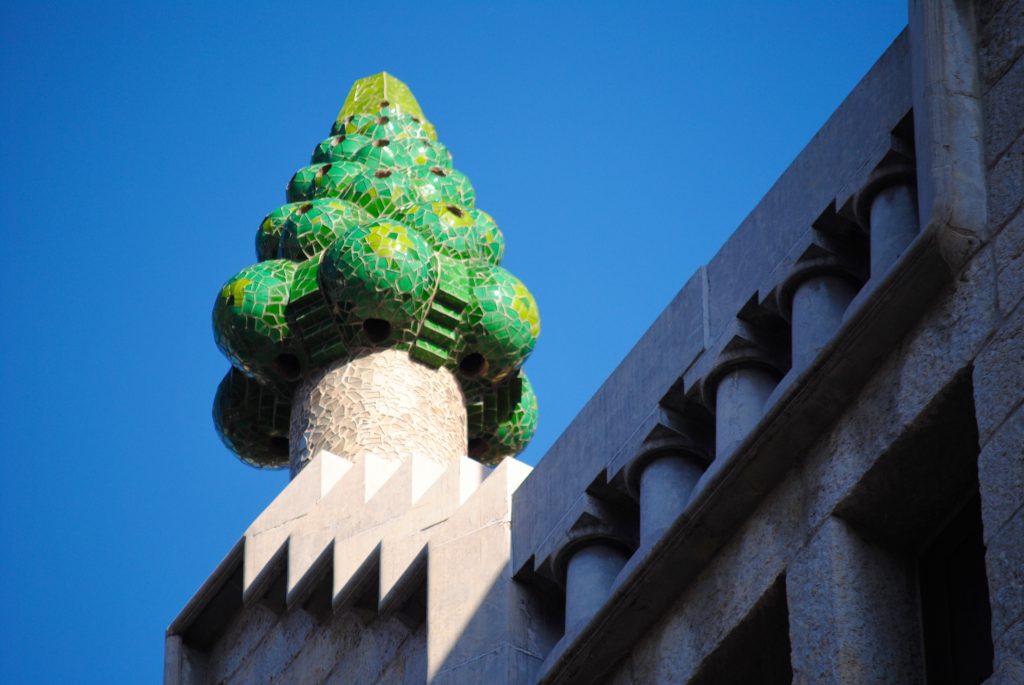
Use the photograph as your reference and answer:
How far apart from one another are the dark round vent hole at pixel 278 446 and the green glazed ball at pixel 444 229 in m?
1.83

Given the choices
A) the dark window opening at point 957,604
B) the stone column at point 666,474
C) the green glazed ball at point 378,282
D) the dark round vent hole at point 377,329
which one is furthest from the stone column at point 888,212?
the dark round vent hole at point 377,329

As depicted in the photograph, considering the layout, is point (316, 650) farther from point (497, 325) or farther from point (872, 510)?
point (872, 510)

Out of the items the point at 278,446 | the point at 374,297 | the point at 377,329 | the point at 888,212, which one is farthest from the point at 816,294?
the point at 278,446

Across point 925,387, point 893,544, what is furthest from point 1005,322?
point 893,544

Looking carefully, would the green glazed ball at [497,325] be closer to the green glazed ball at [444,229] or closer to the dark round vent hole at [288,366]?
the green glazed ball at [444,229]

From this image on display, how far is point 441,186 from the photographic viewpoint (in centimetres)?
1700

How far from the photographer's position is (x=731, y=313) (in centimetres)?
970

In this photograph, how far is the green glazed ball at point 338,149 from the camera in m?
17.5

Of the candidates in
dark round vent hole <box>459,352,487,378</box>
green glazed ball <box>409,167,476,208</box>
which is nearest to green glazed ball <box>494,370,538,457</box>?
dark round vent hole <box>459,352,487,378</box>

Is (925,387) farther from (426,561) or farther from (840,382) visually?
(426,561)

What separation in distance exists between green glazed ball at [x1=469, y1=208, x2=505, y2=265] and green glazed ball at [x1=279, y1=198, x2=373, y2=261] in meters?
0.79

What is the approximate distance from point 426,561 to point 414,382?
3.93 m

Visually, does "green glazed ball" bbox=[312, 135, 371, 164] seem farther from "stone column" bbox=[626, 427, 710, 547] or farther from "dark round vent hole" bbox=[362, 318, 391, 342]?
"stone column" bbox=[626, 427, 710, 547]

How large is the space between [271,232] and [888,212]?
27.7ft
